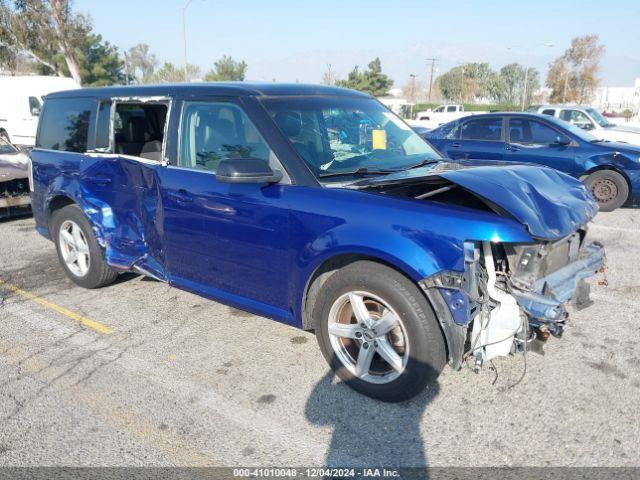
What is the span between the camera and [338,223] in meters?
3.21

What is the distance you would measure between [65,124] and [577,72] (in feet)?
185

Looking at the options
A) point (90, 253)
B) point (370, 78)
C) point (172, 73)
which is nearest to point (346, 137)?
point (90, 253)

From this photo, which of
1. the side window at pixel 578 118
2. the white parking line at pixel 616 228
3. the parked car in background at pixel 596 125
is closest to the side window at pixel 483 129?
the white parking line at pixel 616 228

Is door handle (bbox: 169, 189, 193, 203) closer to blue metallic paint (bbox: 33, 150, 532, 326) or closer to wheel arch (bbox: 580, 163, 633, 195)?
blue metallic paint (bbox: 33, 150, 532, 326)

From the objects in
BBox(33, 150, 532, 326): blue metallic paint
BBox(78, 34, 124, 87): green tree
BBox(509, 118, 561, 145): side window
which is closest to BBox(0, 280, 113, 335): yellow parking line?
BBox(33, 150, 532, 326): blue metallic paint

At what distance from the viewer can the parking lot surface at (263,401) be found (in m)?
2.85

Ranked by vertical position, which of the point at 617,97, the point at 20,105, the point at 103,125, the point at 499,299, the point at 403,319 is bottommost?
the point at 403,319

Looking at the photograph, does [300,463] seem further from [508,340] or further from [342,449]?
[508,340]

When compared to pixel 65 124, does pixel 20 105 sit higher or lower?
higher

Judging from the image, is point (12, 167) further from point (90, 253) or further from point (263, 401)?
point (263, 401)

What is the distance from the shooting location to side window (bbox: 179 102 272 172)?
3775 millimetres

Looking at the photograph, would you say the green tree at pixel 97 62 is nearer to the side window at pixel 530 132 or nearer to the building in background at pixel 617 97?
the side window at pixel 530 132

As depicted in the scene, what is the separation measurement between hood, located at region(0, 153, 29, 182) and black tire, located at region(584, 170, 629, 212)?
30.0 ft

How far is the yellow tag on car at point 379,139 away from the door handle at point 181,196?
144cm
